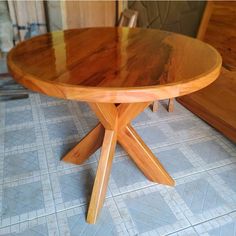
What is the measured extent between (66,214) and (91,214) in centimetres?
14

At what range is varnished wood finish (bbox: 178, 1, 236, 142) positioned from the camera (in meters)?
1.81

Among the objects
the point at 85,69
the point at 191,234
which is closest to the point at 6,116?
the point at 85,69

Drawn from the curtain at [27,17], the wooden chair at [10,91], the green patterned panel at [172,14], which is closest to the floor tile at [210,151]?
the green patterned panel at [172,14]

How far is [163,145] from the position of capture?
1773 mm

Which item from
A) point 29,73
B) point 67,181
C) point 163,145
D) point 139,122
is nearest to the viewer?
point 29,73

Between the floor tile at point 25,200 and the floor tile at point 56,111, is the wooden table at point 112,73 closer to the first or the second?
the floor tile at point 25,200

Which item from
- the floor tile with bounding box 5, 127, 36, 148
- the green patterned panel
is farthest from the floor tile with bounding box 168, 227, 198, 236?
the green patterned panel

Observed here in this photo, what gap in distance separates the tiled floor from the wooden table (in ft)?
0.32

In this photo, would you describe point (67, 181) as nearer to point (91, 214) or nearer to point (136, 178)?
point (91, 214)

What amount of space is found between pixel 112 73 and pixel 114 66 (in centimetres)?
8

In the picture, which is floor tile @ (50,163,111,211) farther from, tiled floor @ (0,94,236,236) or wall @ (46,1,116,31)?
wall @ (46,1,116,31)

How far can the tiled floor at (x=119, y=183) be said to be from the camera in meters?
1.20

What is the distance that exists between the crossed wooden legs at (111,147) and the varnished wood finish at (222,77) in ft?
2.53

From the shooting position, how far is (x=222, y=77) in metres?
1.88
